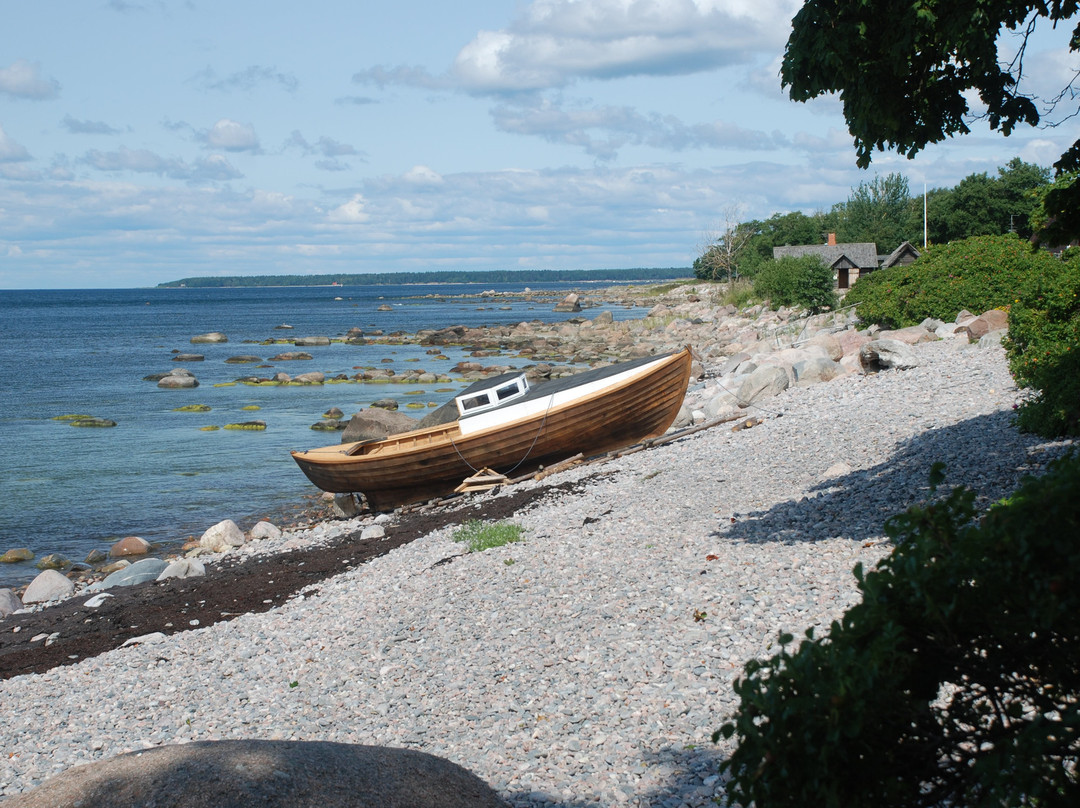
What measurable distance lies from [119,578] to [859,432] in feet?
42.3

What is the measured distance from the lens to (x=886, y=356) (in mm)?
18953

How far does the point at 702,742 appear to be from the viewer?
18.9 ft

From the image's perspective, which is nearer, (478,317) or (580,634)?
(580,634)

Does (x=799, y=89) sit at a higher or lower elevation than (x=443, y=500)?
higher

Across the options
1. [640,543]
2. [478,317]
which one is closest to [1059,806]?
[640,543]

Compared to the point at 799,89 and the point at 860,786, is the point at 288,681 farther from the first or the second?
the point at 799,89

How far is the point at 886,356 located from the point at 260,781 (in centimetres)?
1745

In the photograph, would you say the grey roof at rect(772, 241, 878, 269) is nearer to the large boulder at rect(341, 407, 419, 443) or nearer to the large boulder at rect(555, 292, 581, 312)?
the large boulder at rect(341, 407, 419, 443)

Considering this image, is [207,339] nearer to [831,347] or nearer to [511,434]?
[511,434]

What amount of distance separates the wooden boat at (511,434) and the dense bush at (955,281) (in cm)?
883

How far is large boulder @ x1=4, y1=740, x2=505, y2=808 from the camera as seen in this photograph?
416 cm

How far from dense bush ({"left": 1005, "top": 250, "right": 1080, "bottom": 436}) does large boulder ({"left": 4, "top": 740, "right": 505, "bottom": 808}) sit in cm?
874

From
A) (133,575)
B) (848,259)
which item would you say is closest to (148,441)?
(133,575)

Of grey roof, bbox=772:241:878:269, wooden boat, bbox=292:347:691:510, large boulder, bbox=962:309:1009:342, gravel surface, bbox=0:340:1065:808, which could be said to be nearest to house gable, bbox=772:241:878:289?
grey roof, bbox=772:241:878:269
